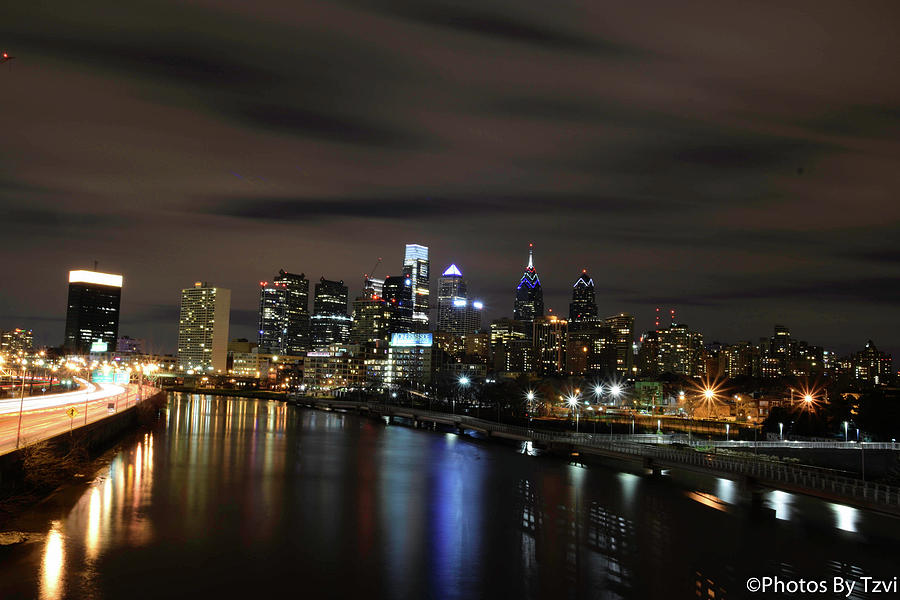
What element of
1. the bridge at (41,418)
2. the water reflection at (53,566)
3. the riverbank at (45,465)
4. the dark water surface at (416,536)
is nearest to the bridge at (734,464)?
the dark water surface at (416,536)

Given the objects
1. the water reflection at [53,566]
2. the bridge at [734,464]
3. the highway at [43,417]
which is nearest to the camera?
the water reflection at [53,566]

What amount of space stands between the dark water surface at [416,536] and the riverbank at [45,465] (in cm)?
→ 118

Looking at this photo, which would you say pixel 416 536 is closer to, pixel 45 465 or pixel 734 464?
pixel 45 465

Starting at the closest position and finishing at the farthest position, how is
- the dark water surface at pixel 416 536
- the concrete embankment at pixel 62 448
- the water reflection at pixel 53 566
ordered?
the water reflection at pixel 53 566
the dark water surface at pixel 416 536
the concrete embankment at pixel 62 448

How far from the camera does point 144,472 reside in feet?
180

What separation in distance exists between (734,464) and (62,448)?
47.4 m

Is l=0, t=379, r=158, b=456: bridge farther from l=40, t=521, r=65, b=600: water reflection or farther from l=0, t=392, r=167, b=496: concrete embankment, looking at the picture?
l=40, t=521, r=65, b=600: water reflection

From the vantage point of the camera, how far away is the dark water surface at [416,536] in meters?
28.2

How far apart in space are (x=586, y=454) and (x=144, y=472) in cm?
4478

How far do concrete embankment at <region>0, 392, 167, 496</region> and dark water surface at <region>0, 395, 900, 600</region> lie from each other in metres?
1.99

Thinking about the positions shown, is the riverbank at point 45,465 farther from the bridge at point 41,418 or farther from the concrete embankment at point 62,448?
the bridge at point 41,418

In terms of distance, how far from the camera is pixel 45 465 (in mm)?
42938

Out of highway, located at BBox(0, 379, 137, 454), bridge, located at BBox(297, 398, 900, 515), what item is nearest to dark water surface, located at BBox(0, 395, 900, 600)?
bridge, located at BBox(297, 398, 900, 515)

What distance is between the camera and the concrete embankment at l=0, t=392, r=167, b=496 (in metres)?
38.2
